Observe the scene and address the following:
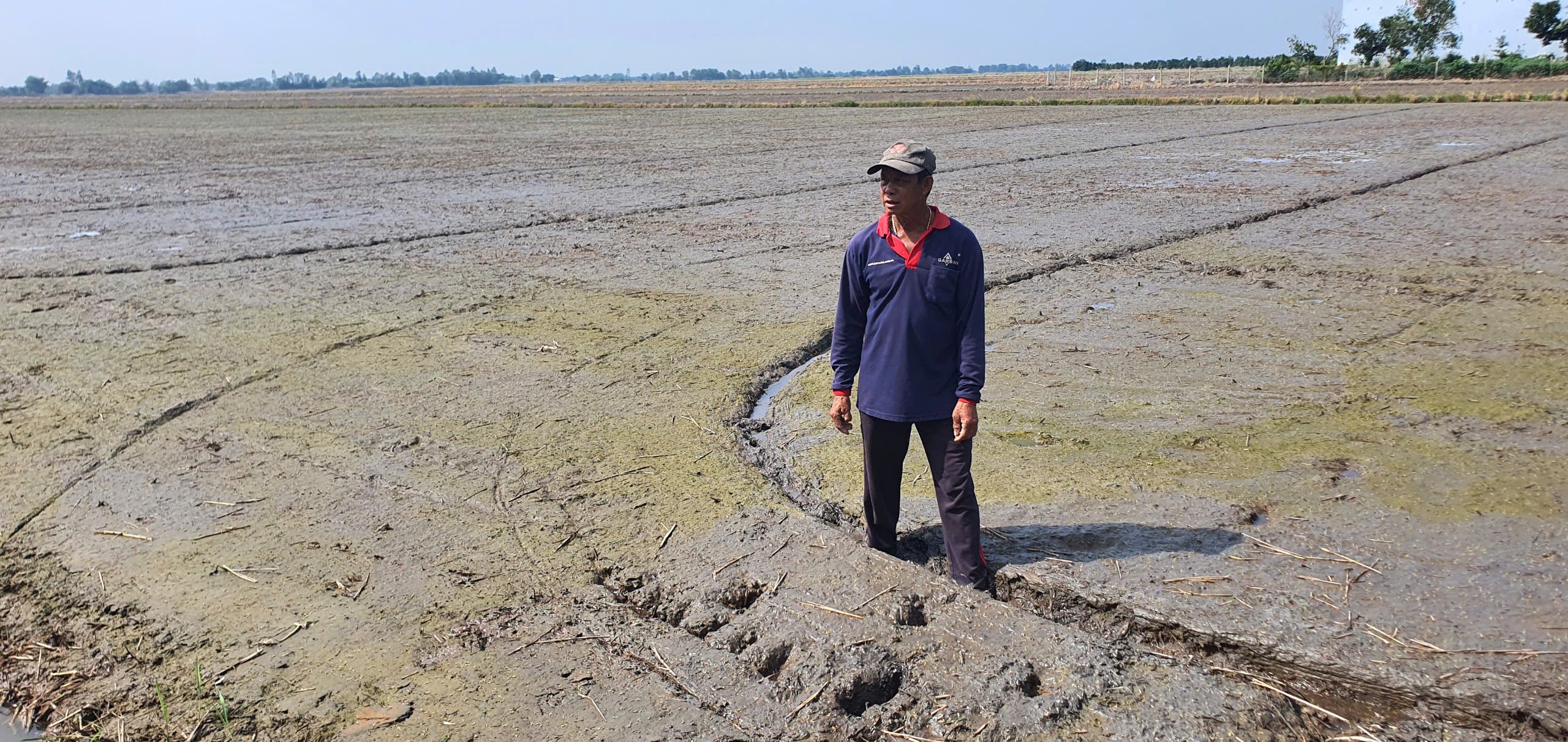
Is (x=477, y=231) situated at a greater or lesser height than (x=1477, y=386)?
greater

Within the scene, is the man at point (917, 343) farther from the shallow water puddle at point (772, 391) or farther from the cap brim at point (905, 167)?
the shallow water puddle at point (772, 391)

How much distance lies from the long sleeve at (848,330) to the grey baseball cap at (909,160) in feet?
1.36

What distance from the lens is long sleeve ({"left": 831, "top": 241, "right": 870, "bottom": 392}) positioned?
391 cm

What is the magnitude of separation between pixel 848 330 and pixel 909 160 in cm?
73

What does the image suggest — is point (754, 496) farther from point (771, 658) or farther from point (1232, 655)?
point (1232, 655)

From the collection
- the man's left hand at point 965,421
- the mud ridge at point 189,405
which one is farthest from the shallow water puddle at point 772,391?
the mud ridge at point 189,405

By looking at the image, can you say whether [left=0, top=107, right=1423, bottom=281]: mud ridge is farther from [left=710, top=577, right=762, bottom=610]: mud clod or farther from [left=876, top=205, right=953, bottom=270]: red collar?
[left=710, top=577, right=762, bottom=610]: mud clod

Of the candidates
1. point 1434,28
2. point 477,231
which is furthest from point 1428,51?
point 477,231

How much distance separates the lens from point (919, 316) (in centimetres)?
373

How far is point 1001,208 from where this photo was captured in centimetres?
1326

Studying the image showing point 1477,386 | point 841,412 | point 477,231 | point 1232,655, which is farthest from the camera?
point 477,231

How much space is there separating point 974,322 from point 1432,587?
6.26 ft

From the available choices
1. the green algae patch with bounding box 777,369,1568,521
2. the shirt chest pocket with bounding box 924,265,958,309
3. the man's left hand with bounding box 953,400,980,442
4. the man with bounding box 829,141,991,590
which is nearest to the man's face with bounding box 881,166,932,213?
the man with bounding box 829,141,991,590

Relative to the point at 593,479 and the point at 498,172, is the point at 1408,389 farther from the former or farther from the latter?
the point at 498,172
